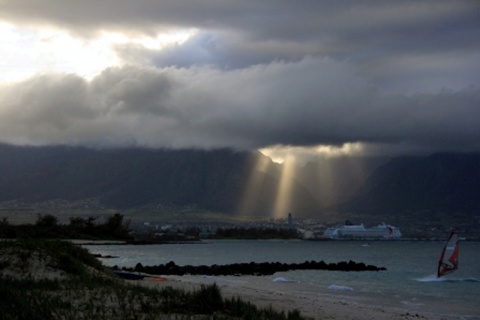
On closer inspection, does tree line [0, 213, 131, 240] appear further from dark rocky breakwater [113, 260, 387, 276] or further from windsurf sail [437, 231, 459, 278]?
windsurf sail [437, 231, 459, 278]

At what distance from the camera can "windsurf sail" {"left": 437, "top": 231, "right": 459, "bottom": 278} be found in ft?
202

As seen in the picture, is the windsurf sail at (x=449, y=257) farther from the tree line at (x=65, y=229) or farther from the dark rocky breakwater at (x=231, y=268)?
the tree line at (x=65, y=229)

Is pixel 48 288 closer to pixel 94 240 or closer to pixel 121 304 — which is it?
pixel 121 304

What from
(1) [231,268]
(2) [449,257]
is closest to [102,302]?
(2) [449,257]

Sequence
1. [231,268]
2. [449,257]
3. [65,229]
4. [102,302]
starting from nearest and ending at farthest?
[102,302], [449,257], [231,268], [65,229]

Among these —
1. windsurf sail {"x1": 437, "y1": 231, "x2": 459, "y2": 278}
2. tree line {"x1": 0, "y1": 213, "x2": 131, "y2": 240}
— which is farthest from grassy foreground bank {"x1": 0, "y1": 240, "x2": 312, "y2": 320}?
tree line {"x1": 0, "y1": 213, "x2": 131, "y2": 240}

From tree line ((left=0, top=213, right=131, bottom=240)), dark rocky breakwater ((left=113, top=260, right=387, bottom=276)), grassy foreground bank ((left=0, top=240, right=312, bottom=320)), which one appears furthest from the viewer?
tree line ((left=0, top=213, right=131, bottom=240))

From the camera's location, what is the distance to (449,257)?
63.2 metres

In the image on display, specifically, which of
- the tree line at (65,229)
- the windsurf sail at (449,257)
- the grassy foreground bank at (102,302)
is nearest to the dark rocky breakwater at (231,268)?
the windsurf sail at (449,257)

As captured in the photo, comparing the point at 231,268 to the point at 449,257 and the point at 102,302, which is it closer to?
the point at 449,257

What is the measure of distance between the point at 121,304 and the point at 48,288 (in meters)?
4.86

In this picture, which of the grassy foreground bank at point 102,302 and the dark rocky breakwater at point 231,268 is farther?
the dark rocky breakwater at point 231,268

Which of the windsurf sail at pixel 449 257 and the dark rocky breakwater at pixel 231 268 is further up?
the windsurf sail at pixel 449 257

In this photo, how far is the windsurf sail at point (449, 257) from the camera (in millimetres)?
61688
